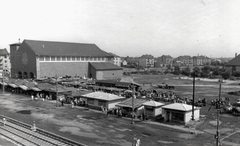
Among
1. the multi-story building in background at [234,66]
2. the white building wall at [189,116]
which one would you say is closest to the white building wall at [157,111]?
the white building wall at [189,116]

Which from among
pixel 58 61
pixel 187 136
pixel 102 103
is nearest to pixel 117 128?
pixel 187 136

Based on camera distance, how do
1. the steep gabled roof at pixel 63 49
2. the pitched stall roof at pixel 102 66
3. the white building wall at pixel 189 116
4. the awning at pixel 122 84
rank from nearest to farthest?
1. the white building wall at pixel 189 116
2. the awning at pixel 122 84
3. the steep gabled roof at pixel 63 49
4. the pitched stall roof at pixel 102 66

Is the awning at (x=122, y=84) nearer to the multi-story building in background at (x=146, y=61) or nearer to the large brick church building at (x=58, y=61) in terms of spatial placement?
the large brick church building at (x=58, y=61)

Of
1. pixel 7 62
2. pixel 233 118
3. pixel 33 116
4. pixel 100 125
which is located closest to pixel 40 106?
pixel 33 116

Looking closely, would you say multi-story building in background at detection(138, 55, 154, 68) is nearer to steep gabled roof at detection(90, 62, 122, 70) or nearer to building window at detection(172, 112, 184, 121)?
steep gabled roof at detection(90, 62, 122, 70)

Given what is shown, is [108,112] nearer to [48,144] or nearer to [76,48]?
[48,144]

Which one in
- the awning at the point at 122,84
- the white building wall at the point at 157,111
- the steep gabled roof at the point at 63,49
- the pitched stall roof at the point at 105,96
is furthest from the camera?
the steep gabled roof at the point at 63,49
